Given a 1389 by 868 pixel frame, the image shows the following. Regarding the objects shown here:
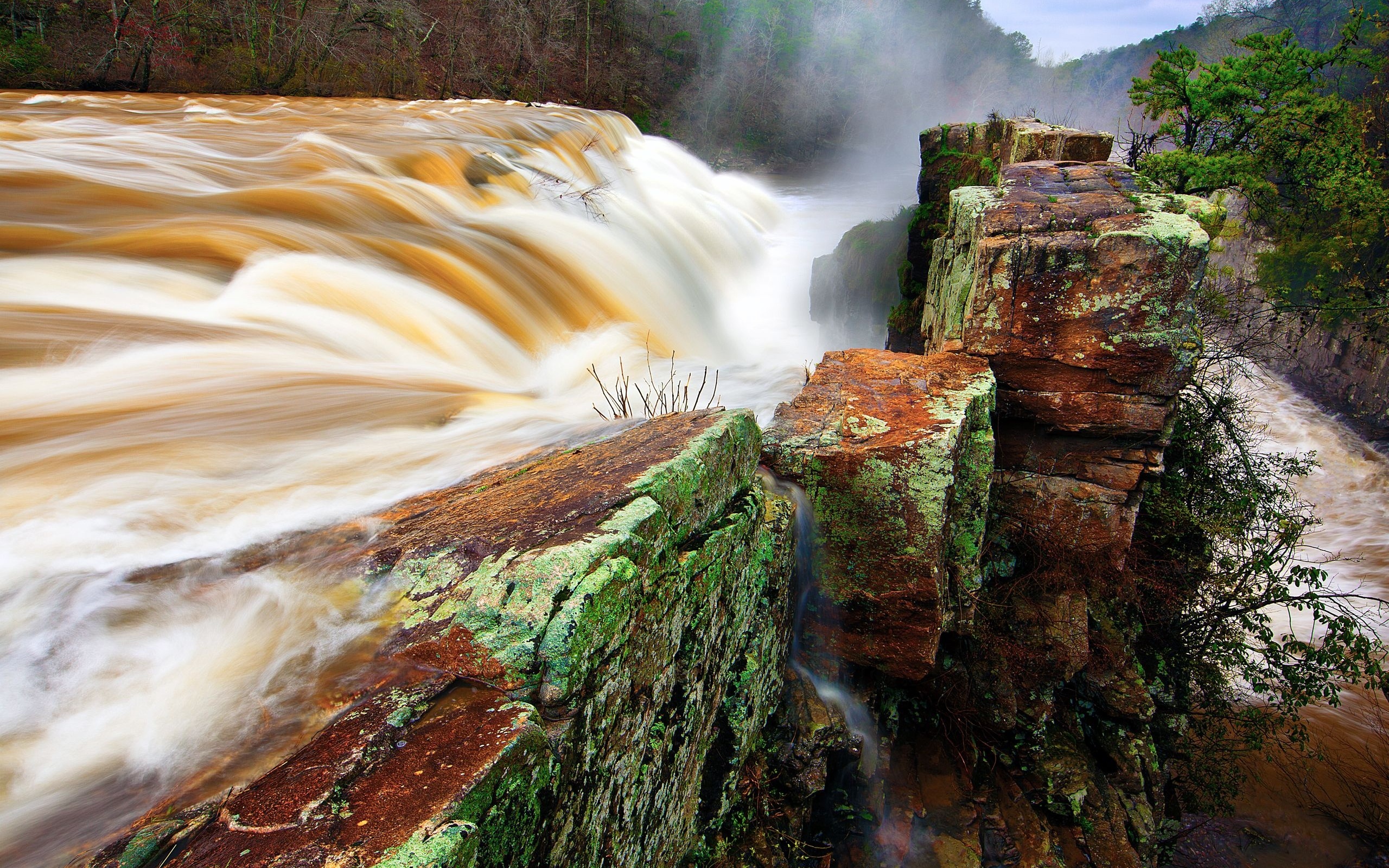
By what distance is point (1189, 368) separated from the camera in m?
3.71

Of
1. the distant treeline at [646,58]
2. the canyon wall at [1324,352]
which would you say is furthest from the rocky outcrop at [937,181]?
the canyon wall at [1324,352]

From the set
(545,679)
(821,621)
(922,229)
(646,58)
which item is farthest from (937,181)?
(646,58)

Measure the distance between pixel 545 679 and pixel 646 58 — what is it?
3816 cm

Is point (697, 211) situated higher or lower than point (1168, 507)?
higher

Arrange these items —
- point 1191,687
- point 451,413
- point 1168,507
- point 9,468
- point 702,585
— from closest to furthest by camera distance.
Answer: point 702,585, point 9,468, point 451,413, point 1168,507, point 1191,687

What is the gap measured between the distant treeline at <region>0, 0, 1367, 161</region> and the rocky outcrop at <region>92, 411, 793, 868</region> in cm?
1326

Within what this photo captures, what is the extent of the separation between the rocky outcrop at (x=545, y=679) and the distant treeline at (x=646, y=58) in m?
13.3

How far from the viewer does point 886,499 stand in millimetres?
3031

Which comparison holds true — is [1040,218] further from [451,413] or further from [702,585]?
[451,413]

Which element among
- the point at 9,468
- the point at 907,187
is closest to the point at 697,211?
the point at 9,468

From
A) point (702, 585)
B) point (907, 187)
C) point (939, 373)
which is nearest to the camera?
point (702, 585)

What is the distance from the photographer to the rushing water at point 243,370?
165 cm

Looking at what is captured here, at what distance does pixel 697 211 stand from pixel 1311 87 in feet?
29.5

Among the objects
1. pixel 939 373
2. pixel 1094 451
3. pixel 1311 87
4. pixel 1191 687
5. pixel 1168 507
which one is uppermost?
pixel 1311 87
